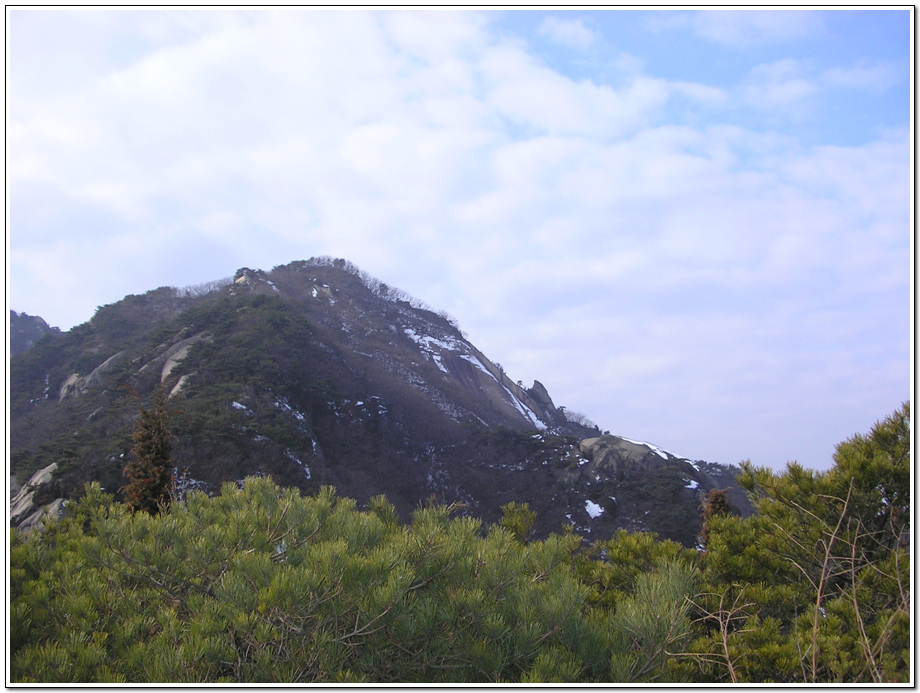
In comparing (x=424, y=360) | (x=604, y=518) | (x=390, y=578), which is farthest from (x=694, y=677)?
(x=424, y=360)

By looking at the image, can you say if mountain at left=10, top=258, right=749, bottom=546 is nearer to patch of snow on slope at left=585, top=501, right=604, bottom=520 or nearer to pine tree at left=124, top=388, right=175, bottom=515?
patch of snow on slope at left=585, top=501, right=604, bottom=520

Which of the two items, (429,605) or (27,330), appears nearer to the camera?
(429,605)

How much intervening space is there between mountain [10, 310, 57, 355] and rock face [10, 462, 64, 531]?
31.6 meters

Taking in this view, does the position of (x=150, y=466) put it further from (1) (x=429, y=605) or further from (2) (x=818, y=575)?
(2) (x=818, y=575)

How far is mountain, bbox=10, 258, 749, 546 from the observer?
826 inches

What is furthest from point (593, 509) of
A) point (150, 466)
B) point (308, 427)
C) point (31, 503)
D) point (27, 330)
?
point (27, 330)

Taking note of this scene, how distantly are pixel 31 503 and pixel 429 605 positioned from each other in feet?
61.6

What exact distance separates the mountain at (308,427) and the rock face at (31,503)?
411 millimetres

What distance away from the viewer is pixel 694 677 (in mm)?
2525

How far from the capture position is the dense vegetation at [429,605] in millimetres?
2158

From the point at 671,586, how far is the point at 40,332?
203 feet

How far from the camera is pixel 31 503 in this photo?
16016mm

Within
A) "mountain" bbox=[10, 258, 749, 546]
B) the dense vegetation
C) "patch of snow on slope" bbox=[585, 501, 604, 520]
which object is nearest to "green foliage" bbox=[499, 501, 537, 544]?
the dense vegetation

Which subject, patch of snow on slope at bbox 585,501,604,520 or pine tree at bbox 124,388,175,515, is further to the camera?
patch of snow on slope at bbox 585,501,604,520
